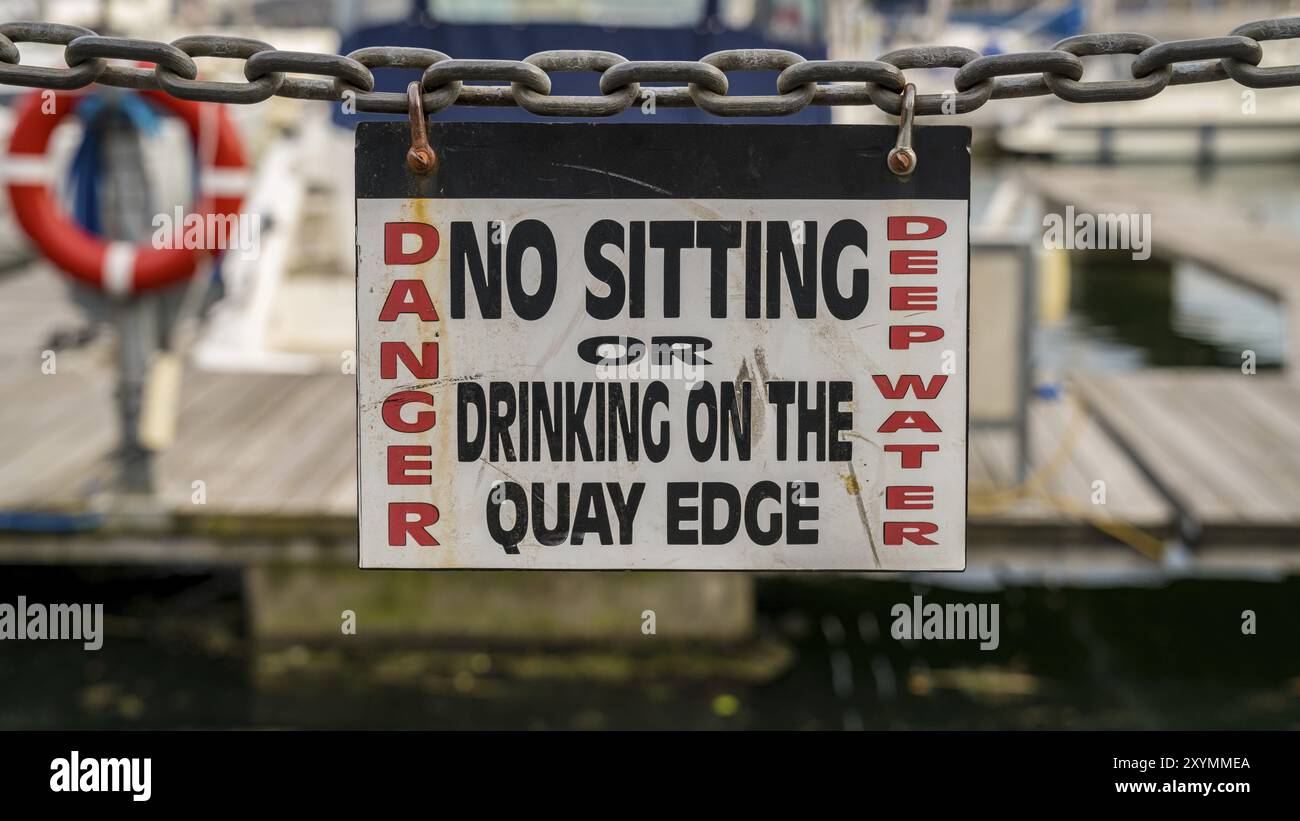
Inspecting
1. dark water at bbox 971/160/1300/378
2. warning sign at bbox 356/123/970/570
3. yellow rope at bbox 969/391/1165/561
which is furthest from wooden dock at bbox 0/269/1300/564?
warning sign at bbox 356/123/970/570

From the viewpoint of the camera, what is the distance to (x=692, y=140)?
1.57 metres

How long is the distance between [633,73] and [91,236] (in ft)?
13.8

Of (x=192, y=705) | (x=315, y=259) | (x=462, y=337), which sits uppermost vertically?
(x=315, y=259)

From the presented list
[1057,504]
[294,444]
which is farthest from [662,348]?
[294,444]

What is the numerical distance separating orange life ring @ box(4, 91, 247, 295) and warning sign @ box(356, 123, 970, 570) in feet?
11.7

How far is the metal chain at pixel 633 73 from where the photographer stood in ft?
5.01

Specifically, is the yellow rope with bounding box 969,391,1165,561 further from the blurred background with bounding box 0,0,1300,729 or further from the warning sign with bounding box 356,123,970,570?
the warning sign with bounding box 356,123,970,570

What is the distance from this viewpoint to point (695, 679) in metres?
5.23

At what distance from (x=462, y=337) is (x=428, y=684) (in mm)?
3786

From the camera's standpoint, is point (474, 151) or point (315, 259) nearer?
point (474, 151)

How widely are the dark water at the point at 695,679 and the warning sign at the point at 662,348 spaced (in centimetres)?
354

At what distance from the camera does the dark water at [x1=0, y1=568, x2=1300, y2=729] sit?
5.07 meters

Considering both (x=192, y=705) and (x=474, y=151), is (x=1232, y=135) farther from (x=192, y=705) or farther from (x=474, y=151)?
(x=474, y=151)
